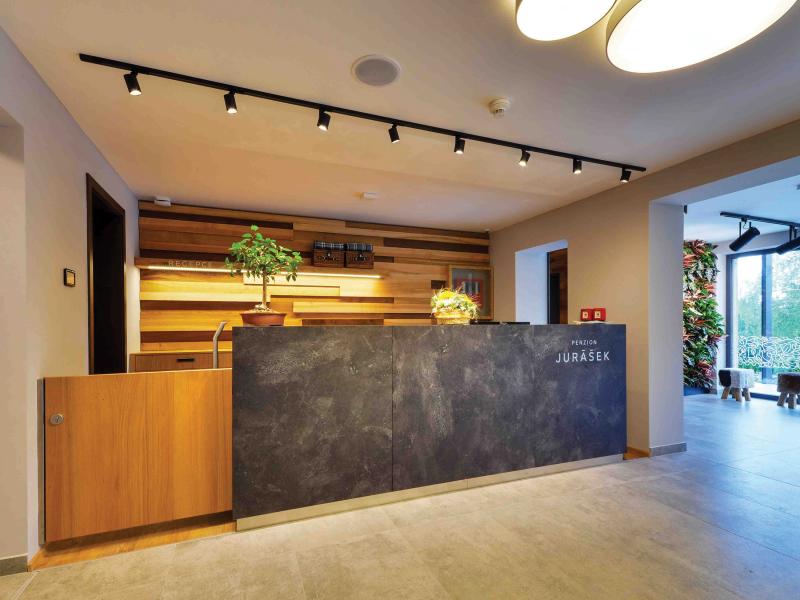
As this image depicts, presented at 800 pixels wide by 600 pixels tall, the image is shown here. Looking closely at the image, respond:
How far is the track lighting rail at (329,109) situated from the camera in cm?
219

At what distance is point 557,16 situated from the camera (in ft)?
5.41

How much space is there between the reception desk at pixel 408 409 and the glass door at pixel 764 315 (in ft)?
17.7

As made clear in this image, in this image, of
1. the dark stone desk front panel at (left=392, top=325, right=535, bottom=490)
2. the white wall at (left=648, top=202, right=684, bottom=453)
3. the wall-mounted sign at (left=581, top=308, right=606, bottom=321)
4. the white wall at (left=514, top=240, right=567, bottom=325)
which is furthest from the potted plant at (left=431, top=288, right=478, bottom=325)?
the white wall at (left=514, top=240, right=567, bottom=325)

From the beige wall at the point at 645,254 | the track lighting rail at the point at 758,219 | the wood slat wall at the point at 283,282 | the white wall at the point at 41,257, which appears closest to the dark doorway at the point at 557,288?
the wood slat wall at the point at 283,282

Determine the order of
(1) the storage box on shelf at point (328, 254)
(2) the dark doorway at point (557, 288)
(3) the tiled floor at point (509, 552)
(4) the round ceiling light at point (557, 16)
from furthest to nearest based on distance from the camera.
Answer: (2) the dark doorway at point (557, 288)
(1) the storage box on shelf at point (328, 254)
(3) the tiled floor at point (509, 552)
(4) the round ceiling light at point (557, 16)

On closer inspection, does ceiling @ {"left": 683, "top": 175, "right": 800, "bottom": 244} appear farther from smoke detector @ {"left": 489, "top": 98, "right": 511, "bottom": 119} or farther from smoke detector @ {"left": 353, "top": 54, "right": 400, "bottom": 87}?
smoke detector @ {"left": 353, "top": 54, "right": 400, "bottom": 87}

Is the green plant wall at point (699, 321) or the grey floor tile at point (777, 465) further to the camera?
the green plant wall at point (699, 321)

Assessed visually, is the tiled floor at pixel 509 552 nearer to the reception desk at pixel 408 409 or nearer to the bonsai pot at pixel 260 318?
the reception desk at pixel 408 409

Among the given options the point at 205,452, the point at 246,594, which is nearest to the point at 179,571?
the point at 246,594

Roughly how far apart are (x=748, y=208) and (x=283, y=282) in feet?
20.7

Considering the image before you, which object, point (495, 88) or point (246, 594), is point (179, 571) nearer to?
point (246, 594)

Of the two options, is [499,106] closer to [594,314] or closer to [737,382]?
[594,314]

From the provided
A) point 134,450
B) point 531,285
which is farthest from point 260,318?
point 531,285

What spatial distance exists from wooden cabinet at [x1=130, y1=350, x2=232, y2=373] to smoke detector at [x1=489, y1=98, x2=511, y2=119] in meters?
3.80
